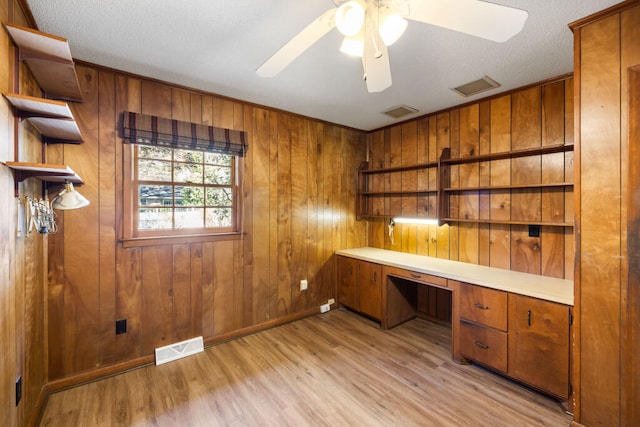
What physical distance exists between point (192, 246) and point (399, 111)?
2.63 metres

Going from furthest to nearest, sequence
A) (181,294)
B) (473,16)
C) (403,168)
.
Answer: (403,168)
(181,294)
(473,16)

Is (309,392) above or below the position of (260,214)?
below

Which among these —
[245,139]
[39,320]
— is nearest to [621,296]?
[245,139]

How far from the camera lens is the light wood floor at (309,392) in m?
1.82

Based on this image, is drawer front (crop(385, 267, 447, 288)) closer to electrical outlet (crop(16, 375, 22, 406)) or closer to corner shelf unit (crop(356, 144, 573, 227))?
corner shelf unit (crop(356, 144, 573, 227))

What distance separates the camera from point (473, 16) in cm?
108

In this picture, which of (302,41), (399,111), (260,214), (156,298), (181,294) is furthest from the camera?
(399,111)

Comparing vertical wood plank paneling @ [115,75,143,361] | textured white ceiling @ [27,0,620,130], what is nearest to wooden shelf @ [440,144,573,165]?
textured white ceiling @ [27,0,620,130]

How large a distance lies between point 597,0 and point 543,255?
1.88 m

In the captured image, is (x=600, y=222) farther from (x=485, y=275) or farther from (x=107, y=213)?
(x=107, y=213)

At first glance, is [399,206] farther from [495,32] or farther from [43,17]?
[43,17]

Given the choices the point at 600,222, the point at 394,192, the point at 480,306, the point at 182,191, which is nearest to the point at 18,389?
the point at 182,191

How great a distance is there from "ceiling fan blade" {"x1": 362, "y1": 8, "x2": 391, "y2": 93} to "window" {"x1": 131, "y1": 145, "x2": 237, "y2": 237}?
1835mm

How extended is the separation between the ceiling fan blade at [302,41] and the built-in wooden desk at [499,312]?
2170 mm
